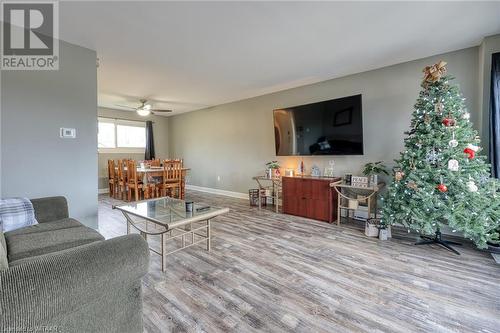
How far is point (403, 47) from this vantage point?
2977 millimetres

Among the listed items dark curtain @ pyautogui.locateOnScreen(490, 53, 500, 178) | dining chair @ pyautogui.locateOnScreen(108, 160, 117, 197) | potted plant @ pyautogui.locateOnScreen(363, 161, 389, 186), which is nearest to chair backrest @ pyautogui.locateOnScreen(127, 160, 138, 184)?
dining chair @ pyautogui.locateOnScreen(108, 160, 117, 197)

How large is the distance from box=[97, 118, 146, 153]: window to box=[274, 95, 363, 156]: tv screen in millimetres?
4833

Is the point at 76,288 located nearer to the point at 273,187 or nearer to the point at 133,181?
the point at 273,187

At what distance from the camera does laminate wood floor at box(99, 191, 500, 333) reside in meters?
1.59

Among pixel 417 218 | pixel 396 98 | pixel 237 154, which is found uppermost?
pixel 396 98

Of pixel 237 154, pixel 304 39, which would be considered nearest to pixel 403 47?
pixel 304 39

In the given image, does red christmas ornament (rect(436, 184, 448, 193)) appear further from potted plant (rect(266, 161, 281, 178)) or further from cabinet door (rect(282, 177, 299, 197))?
potted plant (rect(266, 161, 281, 178))

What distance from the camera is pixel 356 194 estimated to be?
396cm

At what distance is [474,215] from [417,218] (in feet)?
1.71

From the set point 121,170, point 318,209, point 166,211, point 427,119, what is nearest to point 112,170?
point 121,170

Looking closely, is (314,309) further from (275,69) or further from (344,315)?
(275,69)

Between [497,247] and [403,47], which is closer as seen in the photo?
[497,247]

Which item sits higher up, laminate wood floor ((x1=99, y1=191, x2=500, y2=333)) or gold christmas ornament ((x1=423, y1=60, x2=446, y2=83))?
gold christmas ornament ((x1=423, y1=60, x2=446, y2=83))

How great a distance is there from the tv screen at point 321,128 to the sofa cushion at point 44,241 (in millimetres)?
3485
